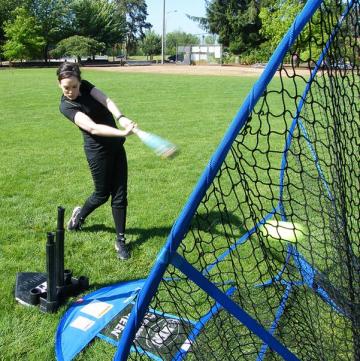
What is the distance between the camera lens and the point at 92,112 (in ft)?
12.7

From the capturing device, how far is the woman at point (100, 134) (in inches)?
142

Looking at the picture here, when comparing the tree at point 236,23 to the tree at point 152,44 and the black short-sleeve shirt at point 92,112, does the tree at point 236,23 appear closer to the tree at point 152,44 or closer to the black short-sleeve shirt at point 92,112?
the tree at point 152,44

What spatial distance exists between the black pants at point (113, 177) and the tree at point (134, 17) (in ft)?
281

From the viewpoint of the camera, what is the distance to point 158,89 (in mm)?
19266

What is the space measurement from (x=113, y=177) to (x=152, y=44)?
258 ft

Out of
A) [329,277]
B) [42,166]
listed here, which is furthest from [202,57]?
[329,277]

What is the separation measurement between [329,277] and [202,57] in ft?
178

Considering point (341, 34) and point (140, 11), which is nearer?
point (341, 34)

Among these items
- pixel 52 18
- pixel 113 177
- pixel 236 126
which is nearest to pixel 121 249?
pixel 113 177

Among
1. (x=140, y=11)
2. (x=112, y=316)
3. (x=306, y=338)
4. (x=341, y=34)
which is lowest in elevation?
(x=112, y=316)

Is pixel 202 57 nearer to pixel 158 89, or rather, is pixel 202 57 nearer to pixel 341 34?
pixel 158 89

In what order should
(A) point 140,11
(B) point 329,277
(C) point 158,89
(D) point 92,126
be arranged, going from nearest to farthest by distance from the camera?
(B) point 329,277 → (D) point 92,126 → (C) point 158,89 → (A) point 140,11

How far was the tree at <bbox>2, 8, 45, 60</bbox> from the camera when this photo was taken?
148 ft

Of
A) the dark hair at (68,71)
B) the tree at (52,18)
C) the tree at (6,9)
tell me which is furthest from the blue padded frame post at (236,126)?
the tree at (52,18)
